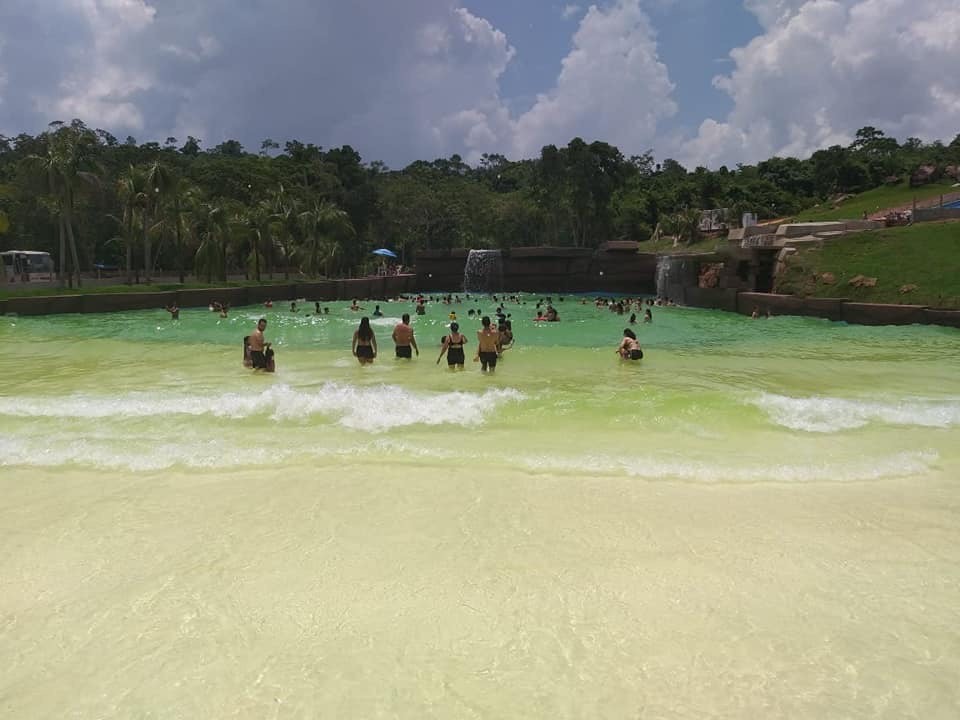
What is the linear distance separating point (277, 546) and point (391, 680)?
1.83 meters

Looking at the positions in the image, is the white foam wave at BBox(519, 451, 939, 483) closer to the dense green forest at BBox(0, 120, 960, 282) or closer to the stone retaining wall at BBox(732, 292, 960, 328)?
the stone retaining wall at BBox(732, 292, 960, 328)

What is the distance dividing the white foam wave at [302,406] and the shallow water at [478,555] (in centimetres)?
6

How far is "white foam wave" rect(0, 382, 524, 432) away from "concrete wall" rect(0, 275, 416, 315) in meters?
22.7

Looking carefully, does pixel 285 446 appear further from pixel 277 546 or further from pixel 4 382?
pixel 4 382

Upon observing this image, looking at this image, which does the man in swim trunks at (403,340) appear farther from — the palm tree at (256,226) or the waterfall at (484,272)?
the waterfall at (484,272)

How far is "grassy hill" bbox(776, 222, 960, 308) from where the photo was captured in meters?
25.9

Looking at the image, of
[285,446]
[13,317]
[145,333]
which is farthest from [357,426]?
[13,317]

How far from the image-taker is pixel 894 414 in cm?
921

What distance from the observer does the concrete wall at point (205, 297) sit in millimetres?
29250

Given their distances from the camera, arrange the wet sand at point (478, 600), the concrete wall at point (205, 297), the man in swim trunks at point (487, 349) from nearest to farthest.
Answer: the wet sand at point (478, 600)
the man in swim trunks at point (487, 349)
the concrete wall at point (205, 297)

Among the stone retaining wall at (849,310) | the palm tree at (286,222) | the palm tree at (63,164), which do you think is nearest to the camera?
the stone retaining wall at (849,310)

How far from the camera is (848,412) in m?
9.24

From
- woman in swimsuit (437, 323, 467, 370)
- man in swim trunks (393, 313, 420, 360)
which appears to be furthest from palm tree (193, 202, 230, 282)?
woman in swimsuit (437, 323, 467, 370)

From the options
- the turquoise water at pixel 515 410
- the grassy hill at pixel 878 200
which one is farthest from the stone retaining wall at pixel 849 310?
the grassy hill at pixel 878 200
